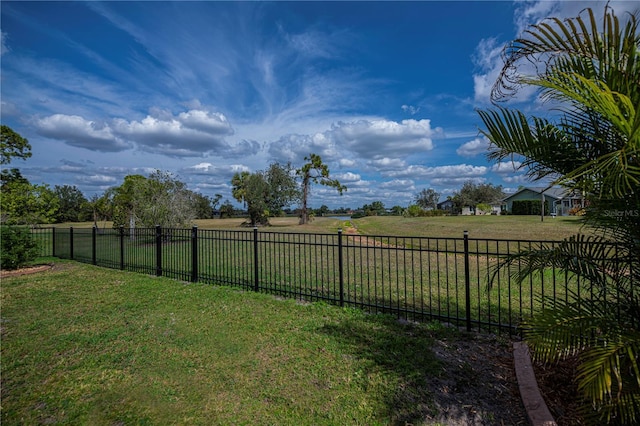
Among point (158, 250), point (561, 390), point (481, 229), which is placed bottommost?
point (561, 390)

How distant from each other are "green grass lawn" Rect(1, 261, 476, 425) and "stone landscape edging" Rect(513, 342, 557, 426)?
28.6 inches

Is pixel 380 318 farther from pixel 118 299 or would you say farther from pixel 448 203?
pixel 448 203

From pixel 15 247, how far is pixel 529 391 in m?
12.2

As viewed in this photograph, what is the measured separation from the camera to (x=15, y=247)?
8.95 metres

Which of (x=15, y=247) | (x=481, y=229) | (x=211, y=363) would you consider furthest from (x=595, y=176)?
(x=481, y=229)

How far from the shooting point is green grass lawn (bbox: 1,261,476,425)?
2.71 metres

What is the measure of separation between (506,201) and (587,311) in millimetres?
57964

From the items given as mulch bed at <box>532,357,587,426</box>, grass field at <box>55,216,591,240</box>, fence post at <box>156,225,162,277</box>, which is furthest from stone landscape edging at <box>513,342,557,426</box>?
fence post at <box>156,225,162,277</box>

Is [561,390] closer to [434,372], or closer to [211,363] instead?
[434,372]

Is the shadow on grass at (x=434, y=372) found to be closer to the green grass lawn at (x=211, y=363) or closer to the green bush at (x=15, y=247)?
the green grass lawn at (x=211, y=363)

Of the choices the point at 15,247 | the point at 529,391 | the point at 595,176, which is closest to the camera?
the point at 595,176

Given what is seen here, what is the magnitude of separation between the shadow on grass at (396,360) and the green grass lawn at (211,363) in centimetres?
1

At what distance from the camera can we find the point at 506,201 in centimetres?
5222

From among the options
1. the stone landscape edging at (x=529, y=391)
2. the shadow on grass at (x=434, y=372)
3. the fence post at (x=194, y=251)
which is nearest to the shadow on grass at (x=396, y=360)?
the shadow on grass at (x=434, y=372)
